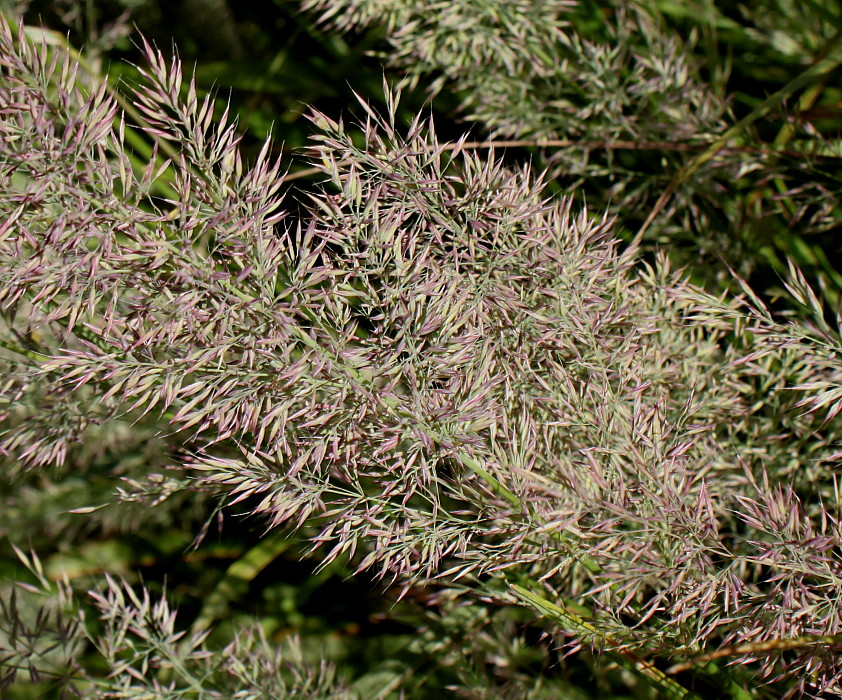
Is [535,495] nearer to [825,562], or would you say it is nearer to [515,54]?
[825,562]

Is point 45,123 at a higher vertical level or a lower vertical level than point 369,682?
higher

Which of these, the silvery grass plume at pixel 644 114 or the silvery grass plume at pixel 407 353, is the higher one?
the silvery grass plume at pixel 644 114

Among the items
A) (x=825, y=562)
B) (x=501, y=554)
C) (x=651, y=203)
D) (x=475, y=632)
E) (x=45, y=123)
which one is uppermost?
→ (x=45, y=123)

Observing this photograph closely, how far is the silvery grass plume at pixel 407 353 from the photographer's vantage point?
0.75 metres

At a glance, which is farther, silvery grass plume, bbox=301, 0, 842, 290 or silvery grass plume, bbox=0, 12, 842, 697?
silvery grass plume, bbox=301, 0, 842, 290

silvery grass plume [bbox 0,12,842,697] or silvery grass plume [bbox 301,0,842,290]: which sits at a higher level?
silvery grass plume [bbox 301,0,842,290]

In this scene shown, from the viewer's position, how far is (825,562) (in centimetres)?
81

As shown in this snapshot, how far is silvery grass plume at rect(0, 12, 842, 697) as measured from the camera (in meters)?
0.75

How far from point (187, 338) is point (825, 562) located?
0.71 metres

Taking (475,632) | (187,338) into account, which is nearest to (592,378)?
(187,338)

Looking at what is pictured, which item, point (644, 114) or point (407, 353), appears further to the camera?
point (644, 114)

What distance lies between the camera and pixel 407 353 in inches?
33.3

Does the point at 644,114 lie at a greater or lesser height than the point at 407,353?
greater

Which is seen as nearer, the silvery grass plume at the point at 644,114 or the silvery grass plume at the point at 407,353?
the silvery grass plume at the point at 407,353
